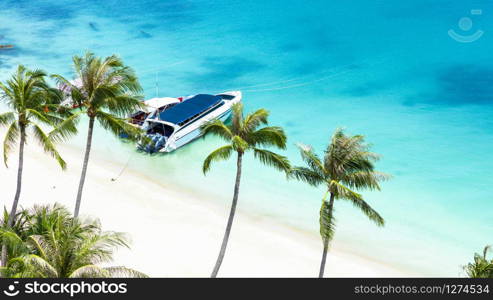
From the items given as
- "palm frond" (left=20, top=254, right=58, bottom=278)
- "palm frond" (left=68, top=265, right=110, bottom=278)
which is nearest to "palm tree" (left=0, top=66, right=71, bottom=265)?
"palm frond" (left=20, top=254, right=58, bottom=278)

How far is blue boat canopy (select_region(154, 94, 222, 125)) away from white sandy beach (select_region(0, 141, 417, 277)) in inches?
170

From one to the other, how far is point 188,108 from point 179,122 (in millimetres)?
1721

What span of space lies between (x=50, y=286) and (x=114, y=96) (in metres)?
9.37

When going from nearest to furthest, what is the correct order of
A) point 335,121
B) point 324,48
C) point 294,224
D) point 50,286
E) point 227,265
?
point 50,286
point 227,265
point 294,224
point 335,121
point 324,48

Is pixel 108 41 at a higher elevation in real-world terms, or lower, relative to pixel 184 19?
lower

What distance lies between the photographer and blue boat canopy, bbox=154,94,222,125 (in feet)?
109

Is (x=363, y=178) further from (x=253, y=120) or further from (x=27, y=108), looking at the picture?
(x=27, y=108)

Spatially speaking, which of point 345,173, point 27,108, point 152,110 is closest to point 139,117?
point 152,110

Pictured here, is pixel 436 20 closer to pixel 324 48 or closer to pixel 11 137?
pixel 324 48

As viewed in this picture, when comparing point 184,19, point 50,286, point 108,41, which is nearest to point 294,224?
point 50,286

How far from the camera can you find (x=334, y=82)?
145ft

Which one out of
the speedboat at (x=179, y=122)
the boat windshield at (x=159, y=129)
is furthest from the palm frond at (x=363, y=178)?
the boat windshield at (x=159, y=129)

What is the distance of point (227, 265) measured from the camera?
23.8 metres

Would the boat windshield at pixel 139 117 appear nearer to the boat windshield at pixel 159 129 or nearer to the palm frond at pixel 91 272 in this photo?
the boat windshield at pixel 159 129
